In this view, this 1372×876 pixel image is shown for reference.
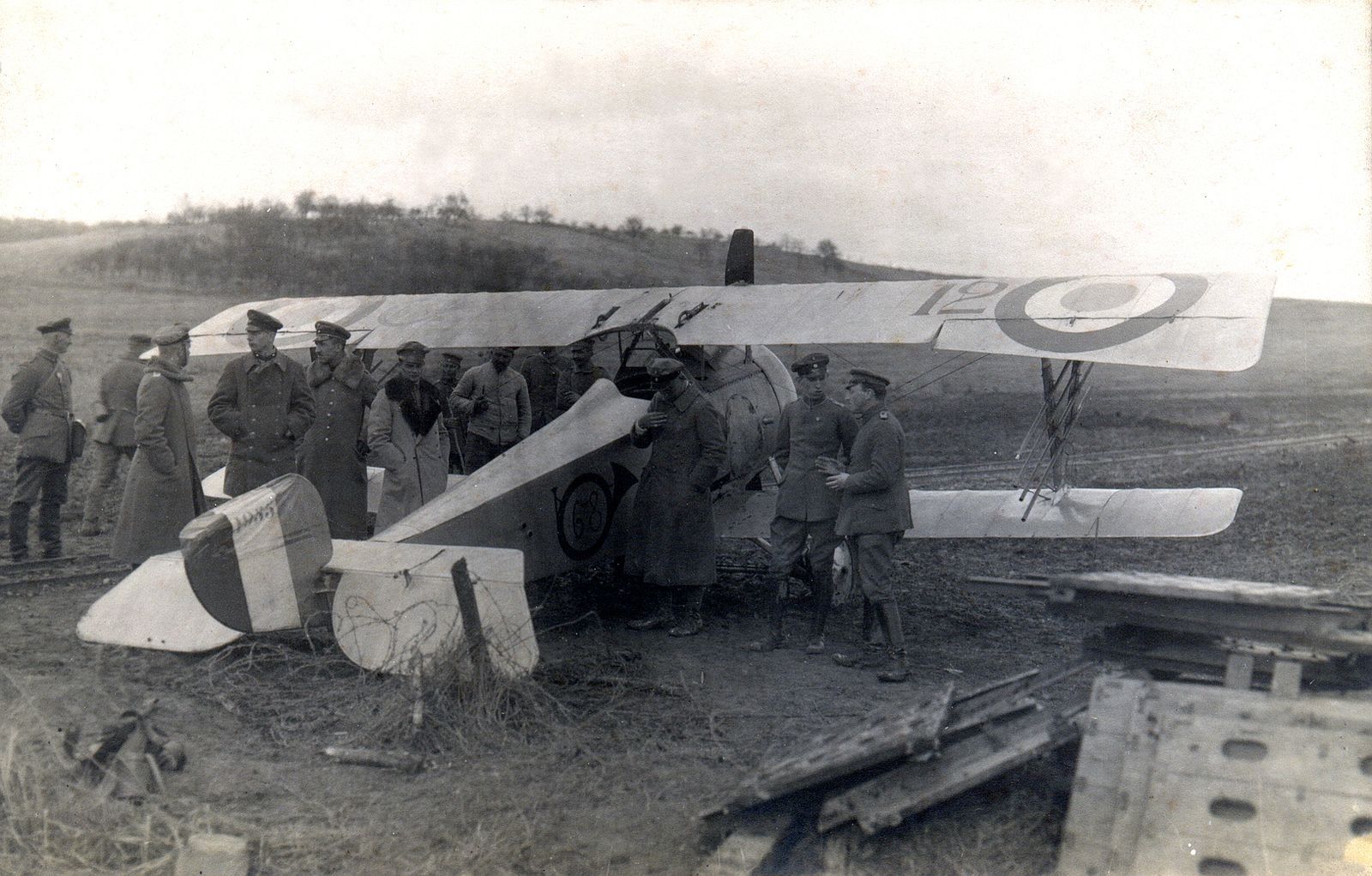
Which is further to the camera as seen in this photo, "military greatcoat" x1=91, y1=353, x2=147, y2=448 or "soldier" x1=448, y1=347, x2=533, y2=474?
"military greatcoat" x1=91, y1=353, x2=147, y2=448

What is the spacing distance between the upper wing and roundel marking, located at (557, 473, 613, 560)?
4.79 ft

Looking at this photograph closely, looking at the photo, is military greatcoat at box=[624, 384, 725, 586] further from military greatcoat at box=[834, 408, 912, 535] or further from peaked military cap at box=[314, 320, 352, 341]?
peaked military cap at box=[314, 320, 352, 341]

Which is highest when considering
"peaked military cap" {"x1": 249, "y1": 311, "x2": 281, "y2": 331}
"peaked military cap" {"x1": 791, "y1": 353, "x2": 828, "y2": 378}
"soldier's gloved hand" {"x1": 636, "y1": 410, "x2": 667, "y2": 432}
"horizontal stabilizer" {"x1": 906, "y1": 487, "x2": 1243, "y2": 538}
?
"peaked military cap" {"x1": 249, "y1": 311, "x2": 281, "y2": 331}

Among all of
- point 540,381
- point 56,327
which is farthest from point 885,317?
point 56,327

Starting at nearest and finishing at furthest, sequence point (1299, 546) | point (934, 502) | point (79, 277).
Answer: point (934, 502)
point (1299, 546)
point (79, 277)

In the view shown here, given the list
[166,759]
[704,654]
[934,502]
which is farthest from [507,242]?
[166,759]

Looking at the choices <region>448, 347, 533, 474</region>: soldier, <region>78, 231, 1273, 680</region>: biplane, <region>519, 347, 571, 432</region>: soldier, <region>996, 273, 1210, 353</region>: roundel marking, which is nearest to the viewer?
<region>78, 231, 1273, 680</region>: biplane

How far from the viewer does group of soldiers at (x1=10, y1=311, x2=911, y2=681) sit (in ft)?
18.5

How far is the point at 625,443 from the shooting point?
21.0 feet

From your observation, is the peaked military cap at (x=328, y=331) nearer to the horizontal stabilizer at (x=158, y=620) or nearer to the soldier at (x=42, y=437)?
the horizontal stabilizer at (x=158, y=620)

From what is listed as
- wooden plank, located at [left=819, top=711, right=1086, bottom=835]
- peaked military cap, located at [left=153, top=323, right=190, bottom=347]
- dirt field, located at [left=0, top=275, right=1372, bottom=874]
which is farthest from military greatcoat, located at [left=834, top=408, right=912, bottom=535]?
peaked military cap, located at [left=153, top=323, right=190, bottom=347]

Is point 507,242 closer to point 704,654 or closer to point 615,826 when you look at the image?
point 704,654

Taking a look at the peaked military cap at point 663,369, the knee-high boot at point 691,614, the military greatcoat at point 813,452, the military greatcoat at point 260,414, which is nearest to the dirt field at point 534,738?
the knee-high boot at point 691,614

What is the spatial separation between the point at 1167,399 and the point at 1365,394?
19.9ft
